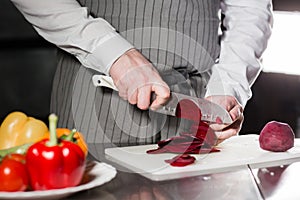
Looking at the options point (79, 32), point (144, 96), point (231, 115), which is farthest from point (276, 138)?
point (79, 32)

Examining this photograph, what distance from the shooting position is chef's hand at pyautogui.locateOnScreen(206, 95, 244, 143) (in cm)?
155

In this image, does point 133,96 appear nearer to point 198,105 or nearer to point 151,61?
point 198,105

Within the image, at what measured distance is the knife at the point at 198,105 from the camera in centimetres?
147

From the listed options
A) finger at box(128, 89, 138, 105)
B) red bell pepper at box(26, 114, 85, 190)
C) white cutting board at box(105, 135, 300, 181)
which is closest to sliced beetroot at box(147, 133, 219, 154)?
white cutting board at box(105, 135, 300, 181)

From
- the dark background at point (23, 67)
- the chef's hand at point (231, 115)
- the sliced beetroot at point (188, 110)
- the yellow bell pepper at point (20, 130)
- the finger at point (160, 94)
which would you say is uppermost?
the yellow bell pepper at point (20, 130)

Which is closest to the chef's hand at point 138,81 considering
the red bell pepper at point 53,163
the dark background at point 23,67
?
the red bell pepper at point 53,163

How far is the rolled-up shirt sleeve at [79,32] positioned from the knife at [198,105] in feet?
0.09

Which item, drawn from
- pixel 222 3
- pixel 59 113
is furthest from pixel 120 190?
pixel 222 3

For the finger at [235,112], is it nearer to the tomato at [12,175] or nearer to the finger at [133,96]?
the finger at [133,96]

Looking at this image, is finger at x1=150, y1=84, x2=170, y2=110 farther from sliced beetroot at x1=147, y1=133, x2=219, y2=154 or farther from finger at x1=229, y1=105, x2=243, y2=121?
finger at x1=229, y1=105, x2=243, y2=121

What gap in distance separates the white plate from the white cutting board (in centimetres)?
13

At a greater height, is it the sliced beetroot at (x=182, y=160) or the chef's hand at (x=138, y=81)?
the chef's hand at (x=138, y=81)

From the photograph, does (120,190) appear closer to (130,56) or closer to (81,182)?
(81,182)

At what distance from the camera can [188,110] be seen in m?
1.48
